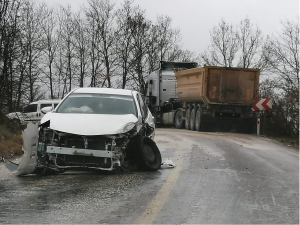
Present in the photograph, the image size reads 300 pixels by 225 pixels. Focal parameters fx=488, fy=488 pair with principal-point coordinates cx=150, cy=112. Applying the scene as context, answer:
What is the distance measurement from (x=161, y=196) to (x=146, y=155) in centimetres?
236

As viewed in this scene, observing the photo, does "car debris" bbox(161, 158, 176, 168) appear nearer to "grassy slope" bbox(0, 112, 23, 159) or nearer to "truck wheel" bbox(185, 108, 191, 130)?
"grassy slope" bbox(0, 112, 23, 159)

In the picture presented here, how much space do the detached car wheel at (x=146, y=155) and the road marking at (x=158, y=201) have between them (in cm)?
41

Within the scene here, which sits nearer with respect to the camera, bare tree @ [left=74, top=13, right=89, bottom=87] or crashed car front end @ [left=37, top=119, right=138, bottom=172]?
crashed car front end @ [left=37, top=119, right=138, bottom=172]

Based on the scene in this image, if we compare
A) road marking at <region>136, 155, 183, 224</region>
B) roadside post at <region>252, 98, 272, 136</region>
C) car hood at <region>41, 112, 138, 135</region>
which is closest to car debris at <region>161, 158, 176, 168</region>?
road marking at <region>136, 155, 183, 224</region>

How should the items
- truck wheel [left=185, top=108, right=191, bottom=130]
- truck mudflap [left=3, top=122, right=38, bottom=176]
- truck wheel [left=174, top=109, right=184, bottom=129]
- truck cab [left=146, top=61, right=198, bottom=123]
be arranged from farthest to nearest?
truck cab [left=146, top=61, right=198, bottom=123]
truck wheel [left=174, top=109, right=184, bottom=129]
truck wheel [left=185, top=108, right=191, bottom=130]
truck mudflap [left=3, top=122, right=38, bottom=176]

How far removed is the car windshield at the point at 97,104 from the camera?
32.2 ft

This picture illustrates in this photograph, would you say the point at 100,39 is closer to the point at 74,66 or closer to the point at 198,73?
the point at 74,66

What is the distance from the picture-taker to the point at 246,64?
167 feet

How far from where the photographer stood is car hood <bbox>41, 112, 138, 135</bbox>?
8.46m

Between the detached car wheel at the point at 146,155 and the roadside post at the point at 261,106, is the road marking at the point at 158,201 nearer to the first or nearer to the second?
the detached car wheel at the point at 146,155

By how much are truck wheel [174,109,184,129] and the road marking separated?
18.6 meters

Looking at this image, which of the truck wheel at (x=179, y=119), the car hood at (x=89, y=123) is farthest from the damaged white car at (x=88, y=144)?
the truck wheel at (x=179, y=119)

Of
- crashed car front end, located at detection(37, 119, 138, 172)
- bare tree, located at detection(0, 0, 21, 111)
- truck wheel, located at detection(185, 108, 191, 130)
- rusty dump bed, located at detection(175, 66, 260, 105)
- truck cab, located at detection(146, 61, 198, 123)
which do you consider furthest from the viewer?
truck cab, located at detection(146, 61, 198, 123)

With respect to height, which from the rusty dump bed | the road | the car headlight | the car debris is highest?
the rusty dump bed
